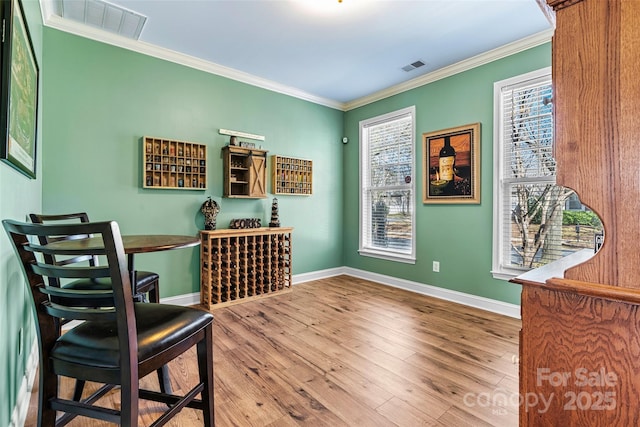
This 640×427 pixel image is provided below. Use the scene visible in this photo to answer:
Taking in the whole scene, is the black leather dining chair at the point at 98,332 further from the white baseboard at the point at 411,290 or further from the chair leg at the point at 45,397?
the white baseboard at the point at 411,290

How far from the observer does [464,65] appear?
324 centimetres

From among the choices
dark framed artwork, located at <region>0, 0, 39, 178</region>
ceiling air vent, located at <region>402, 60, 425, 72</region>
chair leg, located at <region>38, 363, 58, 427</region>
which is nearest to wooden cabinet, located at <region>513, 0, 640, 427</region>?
chair leg, located at <region>38, 363, 58, 427</region>

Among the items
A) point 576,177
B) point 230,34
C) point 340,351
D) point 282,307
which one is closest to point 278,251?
point 282,307

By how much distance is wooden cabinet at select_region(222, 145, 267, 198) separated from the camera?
3.43m

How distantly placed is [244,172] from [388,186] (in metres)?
1.93

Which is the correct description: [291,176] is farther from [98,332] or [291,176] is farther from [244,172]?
[98,332]

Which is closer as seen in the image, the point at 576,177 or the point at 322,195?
the point at 576,177

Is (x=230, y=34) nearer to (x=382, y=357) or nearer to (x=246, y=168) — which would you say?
(x=246, y=168)

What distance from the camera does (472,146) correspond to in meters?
3.19

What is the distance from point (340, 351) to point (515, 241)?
207 centimetres

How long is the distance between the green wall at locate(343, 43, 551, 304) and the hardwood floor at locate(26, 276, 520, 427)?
0.37 metres

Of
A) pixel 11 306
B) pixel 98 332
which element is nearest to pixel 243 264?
pixel 11 306

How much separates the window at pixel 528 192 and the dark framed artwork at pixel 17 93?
346cm

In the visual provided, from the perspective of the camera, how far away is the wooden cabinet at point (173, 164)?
295 cm
